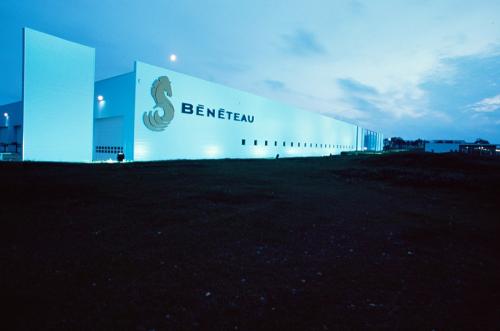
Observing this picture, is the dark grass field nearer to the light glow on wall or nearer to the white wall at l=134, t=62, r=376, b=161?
the white wall at l=134, t=62, r=376, b=161

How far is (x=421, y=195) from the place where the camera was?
37.6ft

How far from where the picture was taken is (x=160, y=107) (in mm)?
22766

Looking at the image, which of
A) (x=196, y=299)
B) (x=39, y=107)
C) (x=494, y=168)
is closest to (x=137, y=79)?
(x=39, y=107)

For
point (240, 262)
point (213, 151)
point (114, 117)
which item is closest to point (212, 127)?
point (213, 151)

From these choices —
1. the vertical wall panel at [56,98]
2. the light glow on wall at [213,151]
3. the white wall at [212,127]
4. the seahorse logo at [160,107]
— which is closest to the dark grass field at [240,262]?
the vertical wall panel at [56,98]

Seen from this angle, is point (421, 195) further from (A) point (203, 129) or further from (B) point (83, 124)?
(B) point (83, 124)

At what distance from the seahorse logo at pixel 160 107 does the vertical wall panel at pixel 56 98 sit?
4016 mm

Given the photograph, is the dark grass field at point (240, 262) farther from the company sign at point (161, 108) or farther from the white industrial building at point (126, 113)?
the company sign at point (161, 108)

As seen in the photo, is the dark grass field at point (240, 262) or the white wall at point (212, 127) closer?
the dark grass field at point (240, 262)

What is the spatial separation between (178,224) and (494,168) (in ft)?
65.0

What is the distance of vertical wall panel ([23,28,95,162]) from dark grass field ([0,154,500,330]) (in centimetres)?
1087

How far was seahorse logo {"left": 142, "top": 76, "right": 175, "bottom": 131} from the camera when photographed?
22094 mm

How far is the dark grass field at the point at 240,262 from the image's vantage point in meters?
3.12

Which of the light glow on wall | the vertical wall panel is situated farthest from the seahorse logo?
the light glow on wall
